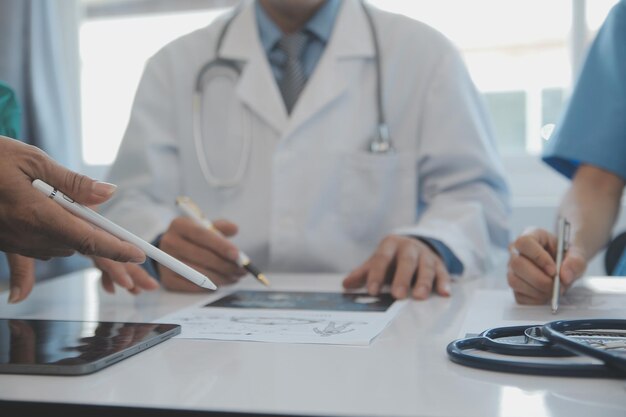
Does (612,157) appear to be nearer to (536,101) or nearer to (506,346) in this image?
(506,346)

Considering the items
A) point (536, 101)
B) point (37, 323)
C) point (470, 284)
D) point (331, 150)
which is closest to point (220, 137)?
point (331, 150)

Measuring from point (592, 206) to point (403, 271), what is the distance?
1.24 feet

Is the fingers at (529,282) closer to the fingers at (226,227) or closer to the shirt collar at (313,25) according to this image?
the fingers at (226,227)

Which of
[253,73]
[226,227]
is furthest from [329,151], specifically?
[226,227]

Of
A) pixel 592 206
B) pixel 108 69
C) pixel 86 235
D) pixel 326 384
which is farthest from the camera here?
pixel 108 69

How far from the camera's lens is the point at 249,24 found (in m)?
1.44

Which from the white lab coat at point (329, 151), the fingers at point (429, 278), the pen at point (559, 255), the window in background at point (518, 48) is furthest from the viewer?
the window in background at point (518, 48)

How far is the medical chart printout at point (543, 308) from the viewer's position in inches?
28.0

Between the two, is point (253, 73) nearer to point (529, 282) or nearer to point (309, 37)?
point (309, 37)

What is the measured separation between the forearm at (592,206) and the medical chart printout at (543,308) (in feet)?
0.40

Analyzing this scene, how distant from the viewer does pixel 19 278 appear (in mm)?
865

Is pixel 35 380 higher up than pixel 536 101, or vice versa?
pixel 536 101

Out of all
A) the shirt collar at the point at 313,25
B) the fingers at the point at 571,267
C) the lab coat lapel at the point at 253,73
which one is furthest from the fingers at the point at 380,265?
the shirt collar at the point at 313,25

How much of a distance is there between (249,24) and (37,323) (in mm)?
880
